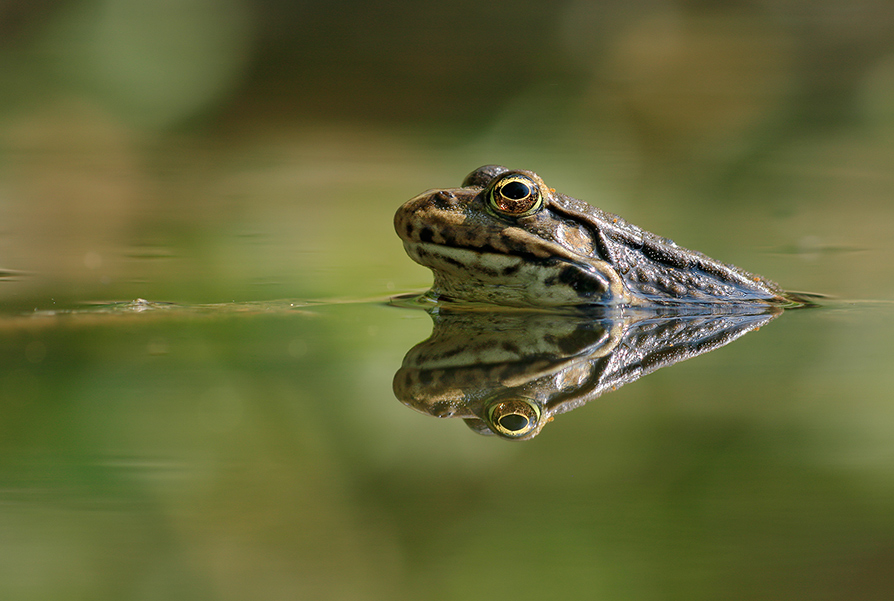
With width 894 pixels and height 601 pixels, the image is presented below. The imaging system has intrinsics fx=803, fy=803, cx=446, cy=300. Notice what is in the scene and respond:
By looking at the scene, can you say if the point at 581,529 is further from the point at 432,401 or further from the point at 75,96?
the point at 75,96

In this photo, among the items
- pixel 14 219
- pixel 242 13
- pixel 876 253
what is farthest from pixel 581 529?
pixel 242 13

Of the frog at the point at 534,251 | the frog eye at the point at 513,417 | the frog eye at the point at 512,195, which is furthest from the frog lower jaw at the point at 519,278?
the frog eye at the point at 513,417

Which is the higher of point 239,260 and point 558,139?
point 558,139

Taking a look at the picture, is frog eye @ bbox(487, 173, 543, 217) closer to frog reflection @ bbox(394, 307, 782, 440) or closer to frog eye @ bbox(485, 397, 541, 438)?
frog reflection @ bbox(394, 307, 782, 440)

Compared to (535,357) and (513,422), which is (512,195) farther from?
(513,422)

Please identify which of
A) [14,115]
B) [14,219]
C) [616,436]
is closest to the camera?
[616,436]

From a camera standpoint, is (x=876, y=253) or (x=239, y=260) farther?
(x=876, y=253)

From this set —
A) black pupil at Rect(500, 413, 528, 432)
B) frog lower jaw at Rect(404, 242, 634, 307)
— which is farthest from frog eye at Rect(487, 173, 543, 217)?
black pupil at Rect(500, 413, 528, 432)

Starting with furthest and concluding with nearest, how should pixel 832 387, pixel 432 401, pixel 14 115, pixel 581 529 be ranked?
1. pixel 14 115
2. pixel 832 387
3. pixel 432 401
4. pixel 581 529

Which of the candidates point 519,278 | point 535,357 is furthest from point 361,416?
point 519,278
